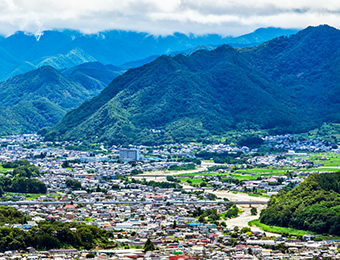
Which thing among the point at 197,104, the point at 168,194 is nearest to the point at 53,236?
the point at 168,194

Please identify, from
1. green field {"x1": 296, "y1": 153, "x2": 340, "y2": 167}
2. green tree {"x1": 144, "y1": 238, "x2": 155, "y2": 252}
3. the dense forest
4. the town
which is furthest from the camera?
green field {"x1": 296, "y1": 153, "x2": 340, "y2": 167}

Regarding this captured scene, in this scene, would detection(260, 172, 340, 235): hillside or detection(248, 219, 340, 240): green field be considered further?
detection(260, 172, 340, 235): hillside

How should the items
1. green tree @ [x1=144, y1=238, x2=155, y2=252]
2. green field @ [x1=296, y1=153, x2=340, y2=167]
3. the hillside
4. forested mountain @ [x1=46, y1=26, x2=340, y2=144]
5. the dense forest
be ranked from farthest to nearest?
forested mountain @ [x1=46, y1=26, x2=340, y2=144] < green field @ [x1=296, y1=153, x2=340, y2=167] < the hillside < green tree @ [x1=144, y1=238, x2=155, y2=252] < the dense forest

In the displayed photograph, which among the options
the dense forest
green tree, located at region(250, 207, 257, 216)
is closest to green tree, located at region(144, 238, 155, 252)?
the dense forest

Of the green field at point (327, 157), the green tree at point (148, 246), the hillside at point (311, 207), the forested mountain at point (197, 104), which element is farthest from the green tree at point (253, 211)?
the forested mountain at point (197, 104)

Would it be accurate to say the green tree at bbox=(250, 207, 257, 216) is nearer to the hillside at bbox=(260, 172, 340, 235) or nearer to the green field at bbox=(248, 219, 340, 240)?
the hillside at bbox=(260, 172, 340, 235)

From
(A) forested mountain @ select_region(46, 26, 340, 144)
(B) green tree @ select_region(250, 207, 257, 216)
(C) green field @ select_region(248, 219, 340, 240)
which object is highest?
(A) forested mountain @ select_region(46, 26, 340, 144)

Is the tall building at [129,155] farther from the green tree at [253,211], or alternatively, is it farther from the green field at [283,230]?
the green field at [283,230]
